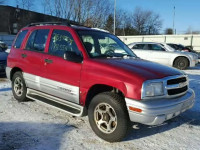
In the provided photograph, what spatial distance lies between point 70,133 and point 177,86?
2.01 metres

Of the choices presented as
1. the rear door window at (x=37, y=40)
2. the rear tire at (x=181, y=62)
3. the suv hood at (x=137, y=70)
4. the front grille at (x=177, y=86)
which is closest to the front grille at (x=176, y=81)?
the front grille at (x=177, y=86)

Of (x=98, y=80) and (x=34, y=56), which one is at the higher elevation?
(x=34, y=56)

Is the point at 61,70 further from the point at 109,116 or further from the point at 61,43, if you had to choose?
the point at 109,116

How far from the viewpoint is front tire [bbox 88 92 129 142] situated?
3.42 metres

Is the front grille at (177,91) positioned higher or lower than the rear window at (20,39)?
lower

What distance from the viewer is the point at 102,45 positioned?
4555 millimetres

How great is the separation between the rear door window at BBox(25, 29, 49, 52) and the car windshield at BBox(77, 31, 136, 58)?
97 centimetres

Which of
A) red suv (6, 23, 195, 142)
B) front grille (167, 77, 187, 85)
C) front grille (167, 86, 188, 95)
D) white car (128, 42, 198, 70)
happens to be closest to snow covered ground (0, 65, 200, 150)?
red suv (6, 23, 195, 142)

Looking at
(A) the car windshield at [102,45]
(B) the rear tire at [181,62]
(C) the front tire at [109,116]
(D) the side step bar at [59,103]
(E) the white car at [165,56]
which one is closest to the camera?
(C) the front tire at [109,116]

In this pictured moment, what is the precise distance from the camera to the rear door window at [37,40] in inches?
190

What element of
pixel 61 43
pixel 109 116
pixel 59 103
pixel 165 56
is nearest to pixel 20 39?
pixel 61 43

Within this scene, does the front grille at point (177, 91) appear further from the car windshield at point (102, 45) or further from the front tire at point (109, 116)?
the car windshield at point (102, 45)

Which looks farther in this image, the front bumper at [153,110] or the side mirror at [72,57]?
the side mirror at [72,57]

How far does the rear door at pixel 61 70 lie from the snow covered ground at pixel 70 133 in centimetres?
55
